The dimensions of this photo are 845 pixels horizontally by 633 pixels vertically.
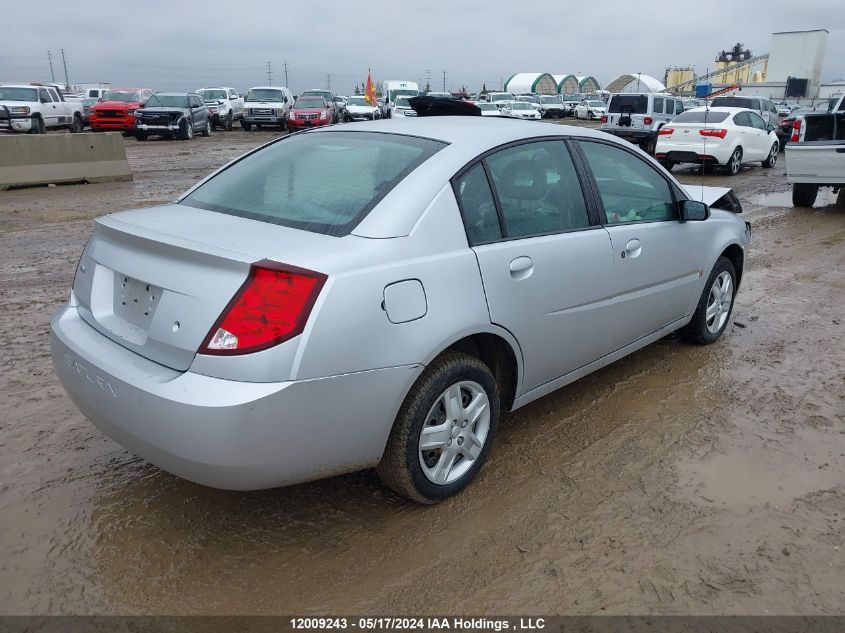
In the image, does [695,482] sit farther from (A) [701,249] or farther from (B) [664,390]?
(A) [701,249]

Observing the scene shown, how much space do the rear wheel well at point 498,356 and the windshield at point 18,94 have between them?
2520 cm

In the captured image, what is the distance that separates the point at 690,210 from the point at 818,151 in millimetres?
7947

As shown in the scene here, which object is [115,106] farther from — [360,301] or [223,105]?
[360,301]

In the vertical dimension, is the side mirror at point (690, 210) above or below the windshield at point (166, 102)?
above

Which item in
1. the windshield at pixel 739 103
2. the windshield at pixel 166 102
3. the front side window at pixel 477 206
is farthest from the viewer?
the windshield at pixel 166 102

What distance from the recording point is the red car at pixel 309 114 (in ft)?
91.4

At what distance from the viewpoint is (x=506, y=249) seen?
3.20m

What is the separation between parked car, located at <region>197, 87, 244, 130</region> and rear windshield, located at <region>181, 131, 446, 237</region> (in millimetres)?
29725

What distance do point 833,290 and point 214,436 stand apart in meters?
6.51

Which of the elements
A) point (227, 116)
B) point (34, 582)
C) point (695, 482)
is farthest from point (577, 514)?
point (227, 116)

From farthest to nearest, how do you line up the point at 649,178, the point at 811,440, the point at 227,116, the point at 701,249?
the point at 227,116, the point at 701,249, the point at 649,178, the point at 811,440

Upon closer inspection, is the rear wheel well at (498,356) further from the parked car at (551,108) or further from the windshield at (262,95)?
the parked car at (551,108)

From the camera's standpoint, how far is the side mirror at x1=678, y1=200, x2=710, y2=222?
14.4 feet

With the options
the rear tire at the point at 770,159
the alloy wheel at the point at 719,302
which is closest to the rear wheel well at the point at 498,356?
the alloy wheel at the point at 719,302
